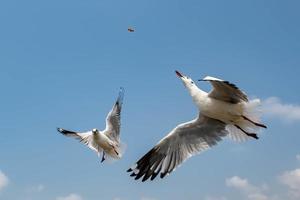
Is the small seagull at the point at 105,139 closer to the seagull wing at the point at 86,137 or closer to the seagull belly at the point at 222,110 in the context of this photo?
the seagull wing at the point at 86,137

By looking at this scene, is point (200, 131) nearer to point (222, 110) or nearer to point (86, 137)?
point (222, 110)

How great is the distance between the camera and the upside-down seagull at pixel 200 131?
10077 mm

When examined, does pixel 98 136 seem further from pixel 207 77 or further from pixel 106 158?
pixel 207 77

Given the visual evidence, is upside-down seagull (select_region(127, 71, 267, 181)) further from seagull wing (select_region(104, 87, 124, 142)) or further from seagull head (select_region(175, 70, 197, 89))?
seagull wing (select_region(104, 87, 124, 142))

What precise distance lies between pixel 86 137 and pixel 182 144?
5.47m

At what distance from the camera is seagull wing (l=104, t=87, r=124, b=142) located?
1585cm

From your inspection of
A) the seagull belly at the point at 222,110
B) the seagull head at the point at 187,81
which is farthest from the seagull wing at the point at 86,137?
the seagull belly at the point at 222,110

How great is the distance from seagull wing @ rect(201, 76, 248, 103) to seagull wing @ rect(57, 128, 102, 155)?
6079mm

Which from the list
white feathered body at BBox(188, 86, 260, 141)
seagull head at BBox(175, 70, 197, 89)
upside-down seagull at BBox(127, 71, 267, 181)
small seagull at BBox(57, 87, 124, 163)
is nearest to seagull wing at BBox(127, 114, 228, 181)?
upside-down seagull at BBox(127, 71, 267, 181)

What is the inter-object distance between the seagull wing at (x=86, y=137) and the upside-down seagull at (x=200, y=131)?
4.66 meters

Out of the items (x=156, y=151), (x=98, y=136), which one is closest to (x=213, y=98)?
(x=156, y=151)

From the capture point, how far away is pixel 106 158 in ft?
50.8

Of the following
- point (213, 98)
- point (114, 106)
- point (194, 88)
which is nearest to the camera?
point (213, 98)

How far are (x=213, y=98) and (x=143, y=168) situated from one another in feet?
6.46
